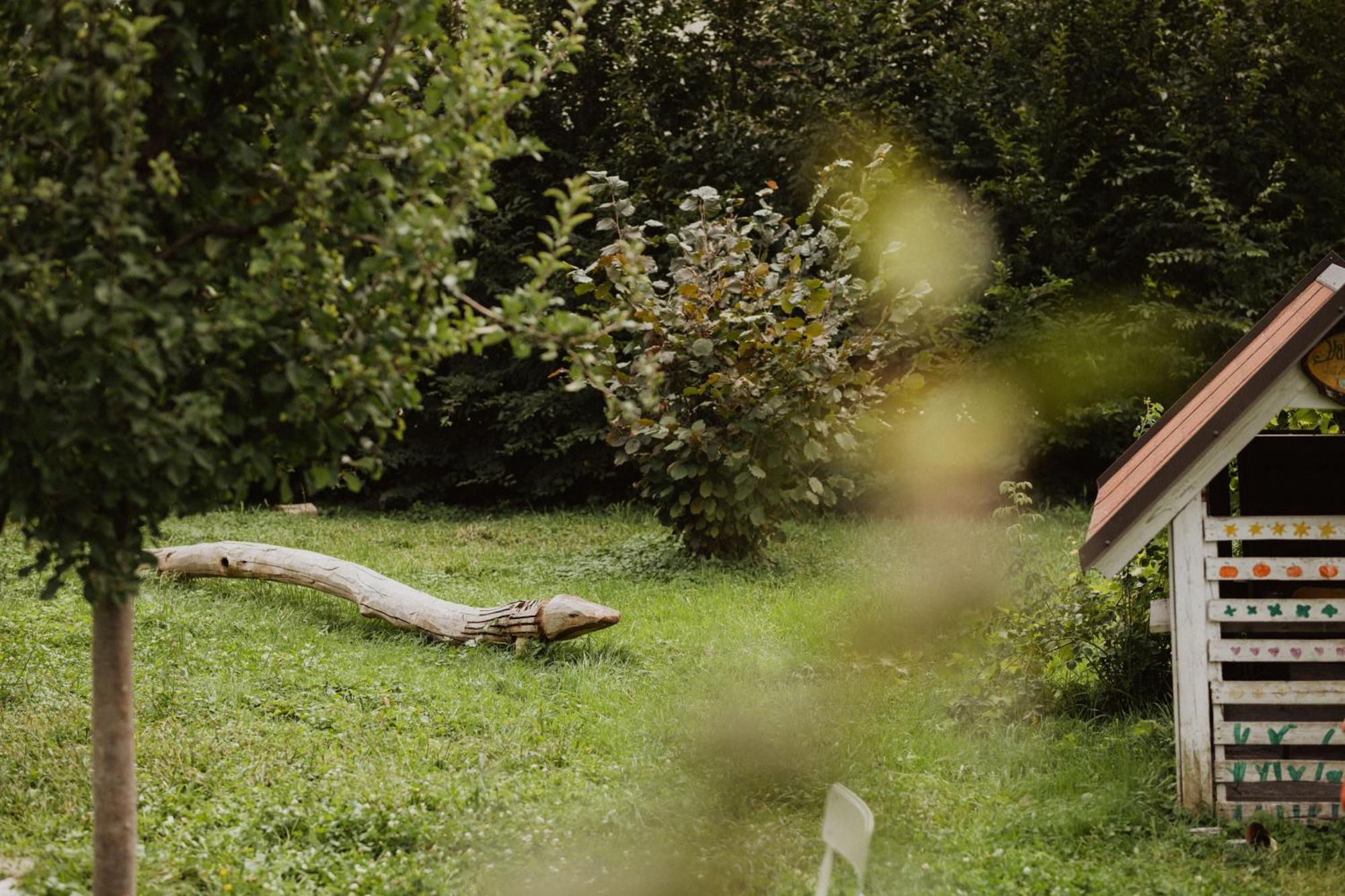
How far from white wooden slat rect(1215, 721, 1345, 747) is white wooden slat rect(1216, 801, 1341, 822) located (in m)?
0.24

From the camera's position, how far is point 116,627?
3.80 meters

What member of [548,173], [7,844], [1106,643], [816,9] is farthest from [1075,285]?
[7,844]

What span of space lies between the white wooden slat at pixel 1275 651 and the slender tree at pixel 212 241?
11.1ft

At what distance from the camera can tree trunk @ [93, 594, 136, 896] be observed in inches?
150

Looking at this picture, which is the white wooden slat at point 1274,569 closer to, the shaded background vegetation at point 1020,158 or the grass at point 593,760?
A: the grass at point 593,760

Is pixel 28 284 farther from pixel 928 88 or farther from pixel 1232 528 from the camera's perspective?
pixel 928 88

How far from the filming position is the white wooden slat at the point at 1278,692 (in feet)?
16.8

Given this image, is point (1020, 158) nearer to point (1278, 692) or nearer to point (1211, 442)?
point (1211, 442)

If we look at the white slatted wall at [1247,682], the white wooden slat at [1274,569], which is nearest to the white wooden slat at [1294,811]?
Result: the white slatted wall at [1247,682]

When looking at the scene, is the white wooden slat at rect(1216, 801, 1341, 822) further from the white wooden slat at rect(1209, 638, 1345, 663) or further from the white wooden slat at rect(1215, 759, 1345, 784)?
the white wooden slat at rect(1209, 638, 1345, 663)

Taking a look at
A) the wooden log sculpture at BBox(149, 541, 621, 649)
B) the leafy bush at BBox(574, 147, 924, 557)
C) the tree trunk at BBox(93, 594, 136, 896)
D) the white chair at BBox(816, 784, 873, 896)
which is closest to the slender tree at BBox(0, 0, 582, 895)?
the tree trunk at BBox(93, 594, 136, 896)

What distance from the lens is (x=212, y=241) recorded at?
3.33m

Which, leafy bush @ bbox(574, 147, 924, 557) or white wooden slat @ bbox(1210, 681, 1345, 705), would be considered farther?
leafy bush @ bbox(574, 147, 924, 557)

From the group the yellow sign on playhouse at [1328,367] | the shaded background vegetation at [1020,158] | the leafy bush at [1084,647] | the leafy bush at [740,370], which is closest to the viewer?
the yellow sign on playhouse at [1328,367]
